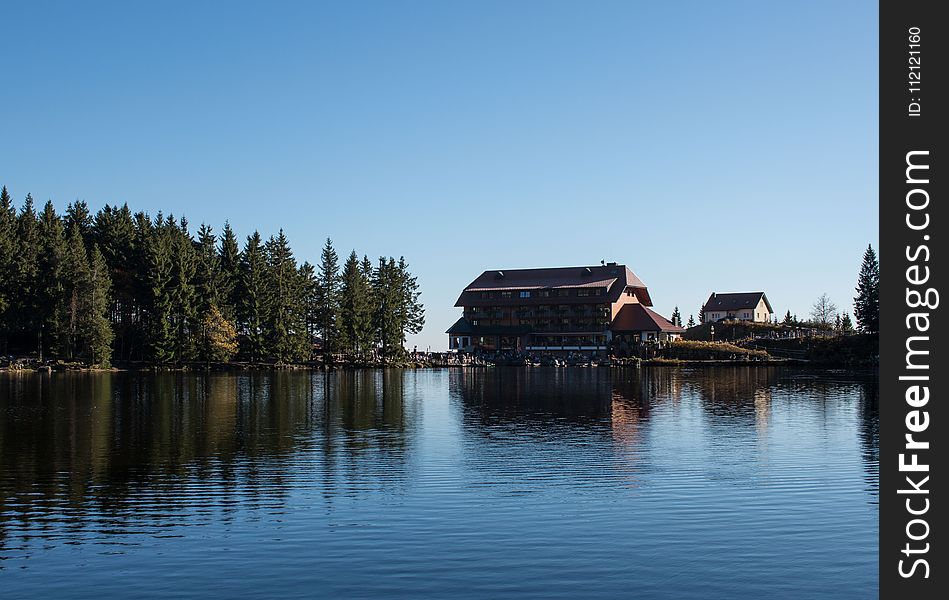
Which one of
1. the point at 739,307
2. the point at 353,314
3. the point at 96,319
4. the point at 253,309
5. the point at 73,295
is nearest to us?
the point at 96,319

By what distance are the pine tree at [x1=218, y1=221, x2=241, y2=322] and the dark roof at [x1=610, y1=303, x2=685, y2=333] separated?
6535 centimetres

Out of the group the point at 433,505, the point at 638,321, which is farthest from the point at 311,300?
the point at 433,505

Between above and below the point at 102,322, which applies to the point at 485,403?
below

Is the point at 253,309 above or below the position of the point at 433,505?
above

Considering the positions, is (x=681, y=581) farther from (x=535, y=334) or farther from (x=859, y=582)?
(x=535, y=334)

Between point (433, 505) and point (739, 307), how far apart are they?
165168 millimetres

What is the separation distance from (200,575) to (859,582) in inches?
503

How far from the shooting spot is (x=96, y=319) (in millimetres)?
95250

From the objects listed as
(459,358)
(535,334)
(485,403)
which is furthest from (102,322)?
(535,334)

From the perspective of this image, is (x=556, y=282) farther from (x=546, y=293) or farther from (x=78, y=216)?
(x=78, y=216)

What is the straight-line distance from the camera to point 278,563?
18141 millimetres

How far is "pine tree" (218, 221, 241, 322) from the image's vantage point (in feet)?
365

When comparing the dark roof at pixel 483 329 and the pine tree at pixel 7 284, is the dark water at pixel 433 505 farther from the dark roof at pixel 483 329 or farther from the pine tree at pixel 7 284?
the dark roof at pixel 483 329

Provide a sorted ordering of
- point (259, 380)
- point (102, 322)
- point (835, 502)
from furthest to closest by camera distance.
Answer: point (102, 322) < point (259, 380) < point (835, 502)
